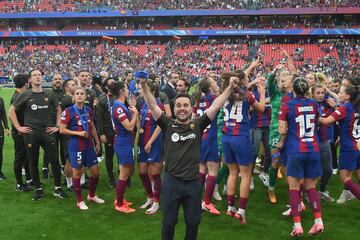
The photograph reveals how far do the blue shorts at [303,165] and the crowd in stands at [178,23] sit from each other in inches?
1952

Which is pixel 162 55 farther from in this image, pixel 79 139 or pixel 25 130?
pixel 79 139

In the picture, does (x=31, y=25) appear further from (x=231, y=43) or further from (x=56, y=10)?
(x=231, y=43)

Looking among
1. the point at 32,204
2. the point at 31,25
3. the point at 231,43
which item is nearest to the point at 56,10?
the point at 31,25

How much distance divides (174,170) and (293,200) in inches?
79.3

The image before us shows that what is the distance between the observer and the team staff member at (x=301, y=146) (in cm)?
558

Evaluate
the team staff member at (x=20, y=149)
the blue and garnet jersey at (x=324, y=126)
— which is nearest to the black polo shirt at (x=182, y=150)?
the blue and garnet jersey at (x=324, y=126)

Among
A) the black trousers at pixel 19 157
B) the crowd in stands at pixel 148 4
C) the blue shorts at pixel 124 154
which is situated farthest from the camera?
the crowd in stands at pixel 148 4

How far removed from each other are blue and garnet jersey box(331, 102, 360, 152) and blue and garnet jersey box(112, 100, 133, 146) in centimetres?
326

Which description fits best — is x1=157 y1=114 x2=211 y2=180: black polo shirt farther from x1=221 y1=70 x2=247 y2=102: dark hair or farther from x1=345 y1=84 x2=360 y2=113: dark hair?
x1=345 y1=84 x2=360 y2=113: dark hair

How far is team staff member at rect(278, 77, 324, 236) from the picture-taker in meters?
5.58

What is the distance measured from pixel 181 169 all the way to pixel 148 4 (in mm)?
55742

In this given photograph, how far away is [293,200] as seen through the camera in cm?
569

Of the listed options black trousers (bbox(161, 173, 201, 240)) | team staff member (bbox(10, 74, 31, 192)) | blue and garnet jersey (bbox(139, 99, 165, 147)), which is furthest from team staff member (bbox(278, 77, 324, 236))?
team staff member (bbox(10, 74, 31, 192))

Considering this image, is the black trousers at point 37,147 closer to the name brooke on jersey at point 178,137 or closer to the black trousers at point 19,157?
the black trousers at point 19,157
